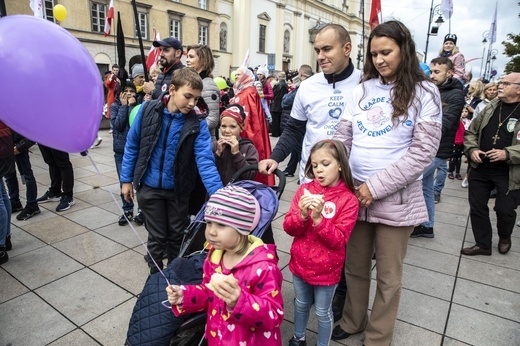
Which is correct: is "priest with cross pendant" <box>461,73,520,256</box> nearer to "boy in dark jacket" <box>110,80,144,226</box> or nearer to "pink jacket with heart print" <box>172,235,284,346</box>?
"pink jacket with heart print" <box>172,235,284,346</box>

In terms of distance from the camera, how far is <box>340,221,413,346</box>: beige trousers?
7.67 feet

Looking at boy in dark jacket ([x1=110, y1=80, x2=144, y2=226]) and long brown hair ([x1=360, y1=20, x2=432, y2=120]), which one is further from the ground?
long brown hair ([x1=360, y1=20, x2=432, y2=120])

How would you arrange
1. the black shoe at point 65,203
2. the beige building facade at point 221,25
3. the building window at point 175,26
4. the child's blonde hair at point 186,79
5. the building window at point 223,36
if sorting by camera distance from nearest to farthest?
the child's blonde hair at point 186,79 < the black shoe at point 65,203 < the beige building facade at point 221,25 < the building window at point 175,26 < the building window at point 223,36

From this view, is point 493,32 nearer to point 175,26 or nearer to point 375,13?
point 375,13

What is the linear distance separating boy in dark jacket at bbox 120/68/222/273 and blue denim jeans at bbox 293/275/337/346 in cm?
105

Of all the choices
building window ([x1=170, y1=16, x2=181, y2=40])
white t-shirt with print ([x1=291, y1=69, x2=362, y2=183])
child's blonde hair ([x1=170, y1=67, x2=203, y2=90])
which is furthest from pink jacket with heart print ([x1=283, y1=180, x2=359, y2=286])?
building window ([x1=170, y1=16, x2=181, y2=40])

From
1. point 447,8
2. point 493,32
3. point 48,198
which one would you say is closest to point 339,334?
point 48,198

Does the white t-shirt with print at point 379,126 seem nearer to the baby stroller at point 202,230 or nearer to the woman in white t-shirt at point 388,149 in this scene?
the woman in white t-shirt at point 388,149

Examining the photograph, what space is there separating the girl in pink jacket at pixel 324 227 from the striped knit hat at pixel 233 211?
0.35 metres

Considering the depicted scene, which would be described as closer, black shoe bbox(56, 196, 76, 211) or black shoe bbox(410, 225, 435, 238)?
black shoe bbox(410, 225, 435, 238)

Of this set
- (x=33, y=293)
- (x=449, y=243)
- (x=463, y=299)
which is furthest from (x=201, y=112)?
(x=449, y=243)

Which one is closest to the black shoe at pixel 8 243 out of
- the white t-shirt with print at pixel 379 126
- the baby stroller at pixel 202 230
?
the baby stroller at pixel 202 230

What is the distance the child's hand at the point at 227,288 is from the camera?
4.73 feet

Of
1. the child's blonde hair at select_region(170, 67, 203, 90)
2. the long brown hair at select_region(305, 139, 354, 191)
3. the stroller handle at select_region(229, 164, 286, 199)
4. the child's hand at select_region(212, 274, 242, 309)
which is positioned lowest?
the child's hand at select_region(212, 274, 242, 309)
